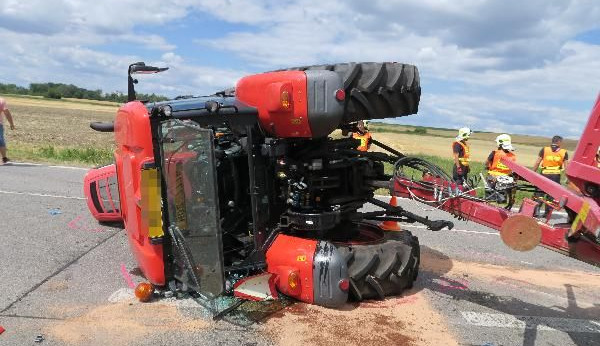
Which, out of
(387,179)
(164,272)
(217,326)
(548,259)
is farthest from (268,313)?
(548,259)

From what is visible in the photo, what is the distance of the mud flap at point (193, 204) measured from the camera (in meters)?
3.98

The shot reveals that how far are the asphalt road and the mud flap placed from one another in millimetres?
382

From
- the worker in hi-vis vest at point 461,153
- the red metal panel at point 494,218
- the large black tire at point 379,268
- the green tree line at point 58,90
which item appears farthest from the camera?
the green tree line at point 58,90

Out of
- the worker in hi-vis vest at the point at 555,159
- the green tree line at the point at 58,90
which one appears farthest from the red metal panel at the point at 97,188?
the green tree line at the point at 58,90

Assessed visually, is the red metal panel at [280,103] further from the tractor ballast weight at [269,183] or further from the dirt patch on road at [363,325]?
the dirt patch on road at [363,325]

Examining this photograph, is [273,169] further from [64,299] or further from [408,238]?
[64,299]

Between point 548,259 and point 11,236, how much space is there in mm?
6446

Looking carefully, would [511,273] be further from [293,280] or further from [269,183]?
[269,183]

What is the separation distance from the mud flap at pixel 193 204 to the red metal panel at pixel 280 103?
2.20ft

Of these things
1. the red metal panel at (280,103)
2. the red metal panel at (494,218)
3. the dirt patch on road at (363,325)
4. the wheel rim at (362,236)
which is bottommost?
the dirt patch on road at (363,325)

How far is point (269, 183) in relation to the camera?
471 cm

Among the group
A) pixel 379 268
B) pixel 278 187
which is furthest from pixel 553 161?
pixel 278 187

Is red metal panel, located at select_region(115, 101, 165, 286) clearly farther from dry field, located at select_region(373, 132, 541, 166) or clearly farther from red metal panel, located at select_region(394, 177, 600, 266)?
dry field, located at select_region(373, 132, 541, 166)

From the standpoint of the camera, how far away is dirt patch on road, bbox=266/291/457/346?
4023 mm
